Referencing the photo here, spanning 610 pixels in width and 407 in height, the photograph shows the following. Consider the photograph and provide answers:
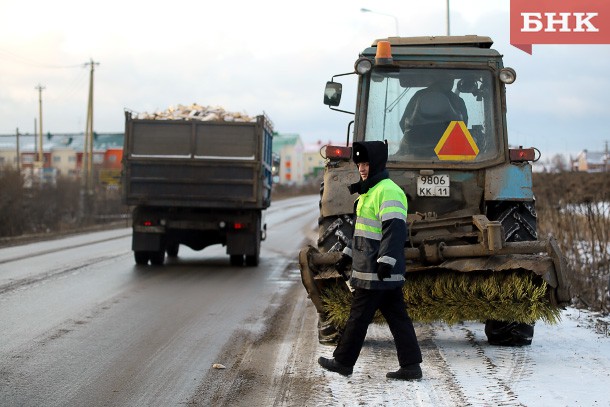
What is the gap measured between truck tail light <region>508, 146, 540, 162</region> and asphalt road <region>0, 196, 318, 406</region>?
2876 millimetres

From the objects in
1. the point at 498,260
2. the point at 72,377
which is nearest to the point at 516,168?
the point at 498,260

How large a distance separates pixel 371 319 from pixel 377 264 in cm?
44

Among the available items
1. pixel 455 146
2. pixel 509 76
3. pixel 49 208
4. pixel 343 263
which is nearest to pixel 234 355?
pixel 343 263

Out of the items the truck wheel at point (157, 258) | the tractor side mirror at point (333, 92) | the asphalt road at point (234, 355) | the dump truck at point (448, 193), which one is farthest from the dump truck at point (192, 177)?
the tractor side mirror at point (333, 92)

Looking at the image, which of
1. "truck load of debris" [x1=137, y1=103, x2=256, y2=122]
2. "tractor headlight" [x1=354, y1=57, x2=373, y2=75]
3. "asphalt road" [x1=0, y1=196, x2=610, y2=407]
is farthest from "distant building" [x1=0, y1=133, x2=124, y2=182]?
"tractor headlight" [x1=354, y1=57, x2=373, y2=75]

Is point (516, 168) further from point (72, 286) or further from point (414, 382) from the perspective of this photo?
point (72, 286)

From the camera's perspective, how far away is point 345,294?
796cm

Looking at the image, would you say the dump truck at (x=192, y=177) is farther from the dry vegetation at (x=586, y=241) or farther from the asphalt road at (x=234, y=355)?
the dry vegetation at (x=586, y=241)

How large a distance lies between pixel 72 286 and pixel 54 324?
3625 millimetres

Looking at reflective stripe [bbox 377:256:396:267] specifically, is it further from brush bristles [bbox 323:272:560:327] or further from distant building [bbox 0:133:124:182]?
distant building [bbox 0:133:124:182]

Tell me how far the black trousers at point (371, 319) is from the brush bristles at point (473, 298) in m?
0.67

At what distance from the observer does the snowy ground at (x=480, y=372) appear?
6.21 metres

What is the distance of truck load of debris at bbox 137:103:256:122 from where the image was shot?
16.9 m

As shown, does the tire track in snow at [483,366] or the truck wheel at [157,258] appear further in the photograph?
the truck wheel at [157,258]
